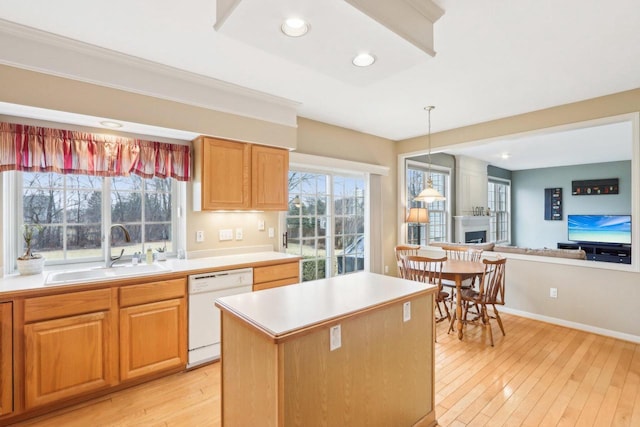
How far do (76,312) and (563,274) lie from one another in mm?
4917

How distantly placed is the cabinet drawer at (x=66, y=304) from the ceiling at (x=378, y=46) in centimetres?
142

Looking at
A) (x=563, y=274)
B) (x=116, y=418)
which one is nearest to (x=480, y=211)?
(x=563, y=274)

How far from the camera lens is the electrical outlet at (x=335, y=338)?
1478 millimetres

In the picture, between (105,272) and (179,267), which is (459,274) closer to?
(179,267)

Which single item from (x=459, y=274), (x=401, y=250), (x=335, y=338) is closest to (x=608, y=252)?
(x=401, y=250)

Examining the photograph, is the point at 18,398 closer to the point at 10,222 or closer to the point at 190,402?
the point at 190,402

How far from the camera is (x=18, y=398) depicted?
203 cm

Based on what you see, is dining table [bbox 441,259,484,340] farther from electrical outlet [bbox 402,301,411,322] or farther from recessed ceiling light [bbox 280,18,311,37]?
recessed ceiling light [bbox 280,18,311,37]

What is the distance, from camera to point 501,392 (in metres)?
A: 2.41

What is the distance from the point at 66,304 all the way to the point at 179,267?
2.68ft

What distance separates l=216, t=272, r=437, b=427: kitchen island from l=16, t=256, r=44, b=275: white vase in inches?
71.4

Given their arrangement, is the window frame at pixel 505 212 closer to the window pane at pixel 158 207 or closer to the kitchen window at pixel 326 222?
the kitchen window at pixel 326 222

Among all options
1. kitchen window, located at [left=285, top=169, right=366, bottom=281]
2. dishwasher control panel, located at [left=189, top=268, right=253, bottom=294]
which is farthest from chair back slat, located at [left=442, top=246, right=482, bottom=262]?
dishwasher control panel, located at [left=189, top=268, right=253, bottom=294]

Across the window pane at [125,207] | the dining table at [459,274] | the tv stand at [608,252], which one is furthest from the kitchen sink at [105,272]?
the tv stand at [608,252]
